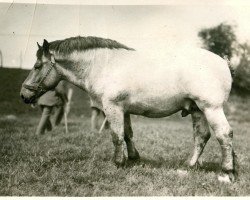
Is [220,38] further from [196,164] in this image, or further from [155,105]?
[196,164]

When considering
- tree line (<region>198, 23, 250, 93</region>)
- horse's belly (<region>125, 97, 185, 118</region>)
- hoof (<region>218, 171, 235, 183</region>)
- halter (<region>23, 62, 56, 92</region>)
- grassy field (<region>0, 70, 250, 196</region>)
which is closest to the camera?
grassy field (<region>0, 70, 250, 196</region>)

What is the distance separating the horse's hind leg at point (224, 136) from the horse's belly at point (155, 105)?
1.05ft

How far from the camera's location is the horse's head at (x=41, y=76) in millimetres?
3886

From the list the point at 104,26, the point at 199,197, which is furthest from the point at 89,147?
the point at 199,197

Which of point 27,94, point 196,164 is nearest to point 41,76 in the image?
point 27,94

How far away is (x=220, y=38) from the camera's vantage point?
441 cm

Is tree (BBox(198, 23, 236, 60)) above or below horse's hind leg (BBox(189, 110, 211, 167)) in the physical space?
above

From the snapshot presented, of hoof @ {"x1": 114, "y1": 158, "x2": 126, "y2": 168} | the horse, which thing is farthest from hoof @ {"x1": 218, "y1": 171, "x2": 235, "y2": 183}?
hoof @ {"x1": 114, "y1": 158, "x2": 126, "y2": 168}

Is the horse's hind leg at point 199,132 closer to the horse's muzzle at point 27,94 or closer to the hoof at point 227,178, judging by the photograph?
the hoof at point 227,178

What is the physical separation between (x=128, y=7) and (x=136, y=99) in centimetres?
116

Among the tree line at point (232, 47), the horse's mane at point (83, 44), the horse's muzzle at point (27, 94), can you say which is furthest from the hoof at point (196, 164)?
the horse's muzzle at point (27, 94)

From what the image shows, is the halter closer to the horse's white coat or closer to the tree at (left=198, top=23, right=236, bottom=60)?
the horse's white coat

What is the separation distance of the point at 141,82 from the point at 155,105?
259 mm

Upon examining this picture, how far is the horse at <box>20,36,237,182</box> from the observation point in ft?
11.5
